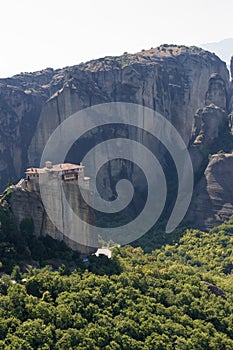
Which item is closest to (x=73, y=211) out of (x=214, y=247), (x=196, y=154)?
(x=214, y=247)

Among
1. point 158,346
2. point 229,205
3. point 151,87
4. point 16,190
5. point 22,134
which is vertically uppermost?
point 151,87

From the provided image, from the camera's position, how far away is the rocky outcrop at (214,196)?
2188 inches

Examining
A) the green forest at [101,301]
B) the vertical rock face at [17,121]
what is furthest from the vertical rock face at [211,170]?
the vertical rock face at [17,121]

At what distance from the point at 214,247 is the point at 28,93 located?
4351 cm

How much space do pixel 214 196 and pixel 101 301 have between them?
28.6 meters

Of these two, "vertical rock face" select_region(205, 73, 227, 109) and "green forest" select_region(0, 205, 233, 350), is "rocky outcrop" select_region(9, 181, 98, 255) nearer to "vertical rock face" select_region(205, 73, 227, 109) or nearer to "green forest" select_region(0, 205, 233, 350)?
"green forest" select_region(0, 205, 233, 350)

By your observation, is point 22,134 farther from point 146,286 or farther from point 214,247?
point 146,286

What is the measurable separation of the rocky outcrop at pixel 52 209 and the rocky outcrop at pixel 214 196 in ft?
64.3

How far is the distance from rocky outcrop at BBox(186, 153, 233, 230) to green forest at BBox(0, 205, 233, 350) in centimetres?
1344

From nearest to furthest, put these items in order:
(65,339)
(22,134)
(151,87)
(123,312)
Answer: (65,339) < (123,312) < (151,87) < (22,134)

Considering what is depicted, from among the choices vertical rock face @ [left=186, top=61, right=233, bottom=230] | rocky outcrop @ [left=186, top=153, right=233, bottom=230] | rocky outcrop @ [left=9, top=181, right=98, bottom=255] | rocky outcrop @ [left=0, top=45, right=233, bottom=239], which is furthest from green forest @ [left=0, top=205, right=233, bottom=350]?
rocky outcrop @ [left=0, top=45, right=233, bottom=239]

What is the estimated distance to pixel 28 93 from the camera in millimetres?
81938

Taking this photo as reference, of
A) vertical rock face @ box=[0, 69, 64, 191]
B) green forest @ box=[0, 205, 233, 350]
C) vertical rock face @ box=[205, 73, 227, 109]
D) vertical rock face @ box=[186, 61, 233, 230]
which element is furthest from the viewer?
vertical rock face @ box=[0, 69, 64, 191]

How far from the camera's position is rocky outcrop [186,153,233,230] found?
182 feet
